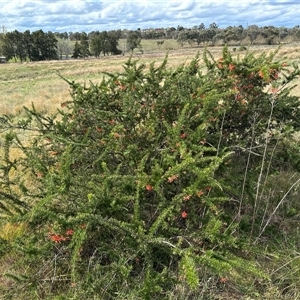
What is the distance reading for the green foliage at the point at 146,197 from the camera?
2.42 meters

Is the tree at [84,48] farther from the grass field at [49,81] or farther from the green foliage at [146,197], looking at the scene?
the green foliage at [146,197]

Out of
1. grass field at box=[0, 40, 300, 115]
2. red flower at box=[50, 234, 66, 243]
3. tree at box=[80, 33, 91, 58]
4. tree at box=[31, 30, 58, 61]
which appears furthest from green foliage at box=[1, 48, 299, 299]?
tree at box=[31, 30, 58, 61]

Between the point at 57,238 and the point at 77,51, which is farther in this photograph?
the point at 77,51

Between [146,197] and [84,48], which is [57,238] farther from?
[84,48]

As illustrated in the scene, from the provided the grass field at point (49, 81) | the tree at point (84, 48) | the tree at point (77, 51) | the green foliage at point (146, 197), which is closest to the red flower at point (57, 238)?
the green foliage at point (146, 197)

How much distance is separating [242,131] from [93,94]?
5.38 feet

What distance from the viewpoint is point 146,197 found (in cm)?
290

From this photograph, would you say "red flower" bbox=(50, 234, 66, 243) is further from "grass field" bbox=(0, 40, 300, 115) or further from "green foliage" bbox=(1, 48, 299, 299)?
"grass field" bbox=(0, 40, 300, 115)

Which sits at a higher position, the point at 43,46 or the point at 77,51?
the point at 43,46

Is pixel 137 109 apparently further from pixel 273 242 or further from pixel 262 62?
pixel 273 242

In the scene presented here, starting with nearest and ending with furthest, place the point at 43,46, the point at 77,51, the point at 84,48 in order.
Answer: the point at 43,46, the point at 84,48, the point at 77,51

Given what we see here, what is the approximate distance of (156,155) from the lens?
10.1 ft

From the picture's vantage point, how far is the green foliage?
2.42 m

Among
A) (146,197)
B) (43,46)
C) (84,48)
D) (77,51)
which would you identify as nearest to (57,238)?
(146,197)
